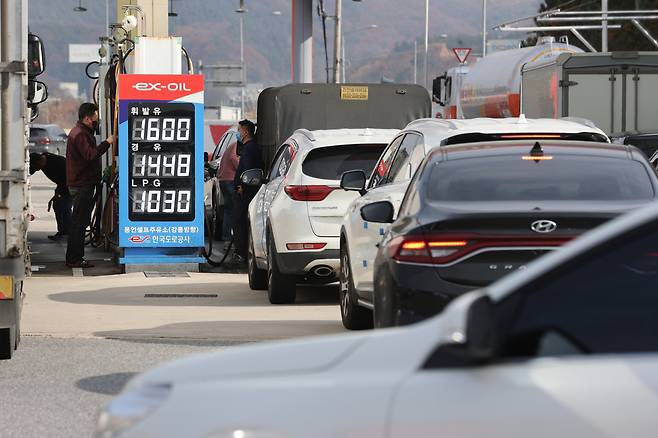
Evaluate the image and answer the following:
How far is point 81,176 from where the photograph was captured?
19.5m

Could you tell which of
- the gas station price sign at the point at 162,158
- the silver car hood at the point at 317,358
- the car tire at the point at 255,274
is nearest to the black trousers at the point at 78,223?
the gas station price sign at the point at 162,158

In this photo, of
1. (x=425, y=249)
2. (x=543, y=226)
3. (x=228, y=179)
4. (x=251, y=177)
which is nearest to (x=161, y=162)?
(x=228, y=179)

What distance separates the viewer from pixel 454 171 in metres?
9.24

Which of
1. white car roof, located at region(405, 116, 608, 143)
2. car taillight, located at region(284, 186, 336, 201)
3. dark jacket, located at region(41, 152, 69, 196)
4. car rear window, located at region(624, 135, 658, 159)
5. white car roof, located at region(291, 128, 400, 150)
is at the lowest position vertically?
dark jacket, located at region(41, 152, 69, 196)

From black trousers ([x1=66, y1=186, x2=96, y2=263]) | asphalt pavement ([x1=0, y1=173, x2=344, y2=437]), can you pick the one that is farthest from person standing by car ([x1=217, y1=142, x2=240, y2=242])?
black trousers ([x1=66, y1=186, x2=96, y2=263])

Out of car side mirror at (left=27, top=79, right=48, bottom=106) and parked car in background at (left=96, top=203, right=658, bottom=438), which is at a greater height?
car side mirror at (left=27, top=79, right=48, bottom=106)

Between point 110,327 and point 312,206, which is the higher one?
point 312,206

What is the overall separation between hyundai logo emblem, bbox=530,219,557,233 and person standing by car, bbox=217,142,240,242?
43.6ft

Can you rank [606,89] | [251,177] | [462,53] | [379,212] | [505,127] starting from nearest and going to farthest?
1. [379,212]
2. [505,127]
3. [251,177]
4. [606,89]
5. [462,53]

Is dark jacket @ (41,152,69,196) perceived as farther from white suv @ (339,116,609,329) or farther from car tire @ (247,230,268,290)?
white suv @ (339,116,609,329)

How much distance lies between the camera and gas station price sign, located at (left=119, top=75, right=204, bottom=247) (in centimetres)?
1914

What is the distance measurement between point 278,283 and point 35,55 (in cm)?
308

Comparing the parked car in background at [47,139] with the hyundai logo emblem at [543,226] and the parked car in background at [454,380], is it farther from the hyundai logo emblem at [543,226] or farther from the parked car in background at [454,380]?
the parked car in background at [454,380]

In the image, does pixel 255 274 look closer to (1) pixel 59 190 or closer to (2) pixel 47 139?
(1) pixel 59 190
